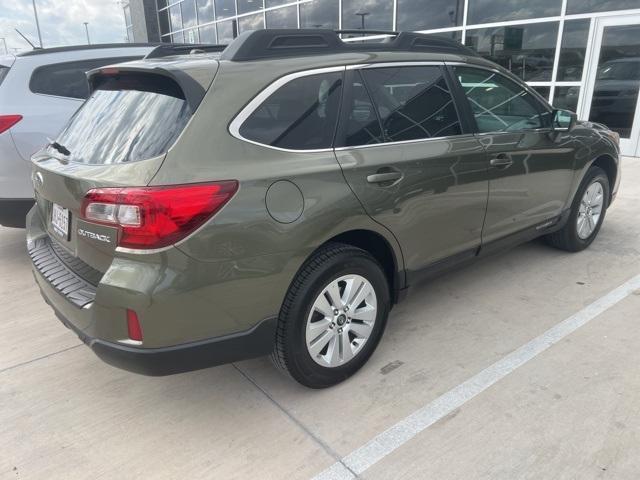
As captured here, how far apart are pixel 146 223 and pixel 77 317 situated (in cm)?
64

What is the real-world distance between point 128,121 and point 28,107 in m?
2.52

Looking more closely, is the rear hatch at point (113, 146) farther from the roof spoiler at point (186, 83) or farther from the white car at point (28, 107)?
the white car at point (28, 107)

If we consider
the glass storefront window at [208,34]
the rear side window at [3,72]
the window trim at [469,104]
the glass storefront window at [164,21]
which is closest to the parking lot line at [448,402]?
the window trim at [469,104]

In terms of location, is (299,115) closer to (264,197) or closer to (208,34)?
(264,197)

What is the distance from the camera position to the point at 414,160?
2.76 meters

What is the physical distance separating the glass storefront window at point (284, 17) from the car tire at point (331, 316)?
43.8ft

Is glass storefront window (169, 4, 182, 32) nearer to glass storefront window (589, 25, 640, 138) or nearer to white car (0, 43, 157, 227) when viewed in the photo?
glass storefront window (589, 25, 640, 138)

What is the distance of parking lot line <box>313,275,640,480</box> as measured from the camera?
7.04 feet

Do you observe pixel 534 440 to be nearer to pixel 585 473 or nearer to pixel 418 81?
pixel 585 473

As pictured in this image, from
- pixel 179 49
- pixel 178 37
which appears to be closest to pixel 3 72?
pixel 179 49

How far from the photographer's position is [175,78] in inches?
85.1

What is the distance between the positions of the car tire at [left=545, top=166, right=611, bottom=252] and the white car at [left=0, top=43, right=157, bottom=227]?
4246 millimetres

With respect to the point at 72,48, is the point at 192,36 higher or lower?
higher

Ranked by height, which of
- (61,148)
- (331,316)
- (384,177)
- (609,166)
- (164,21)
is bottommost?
(331,316)
